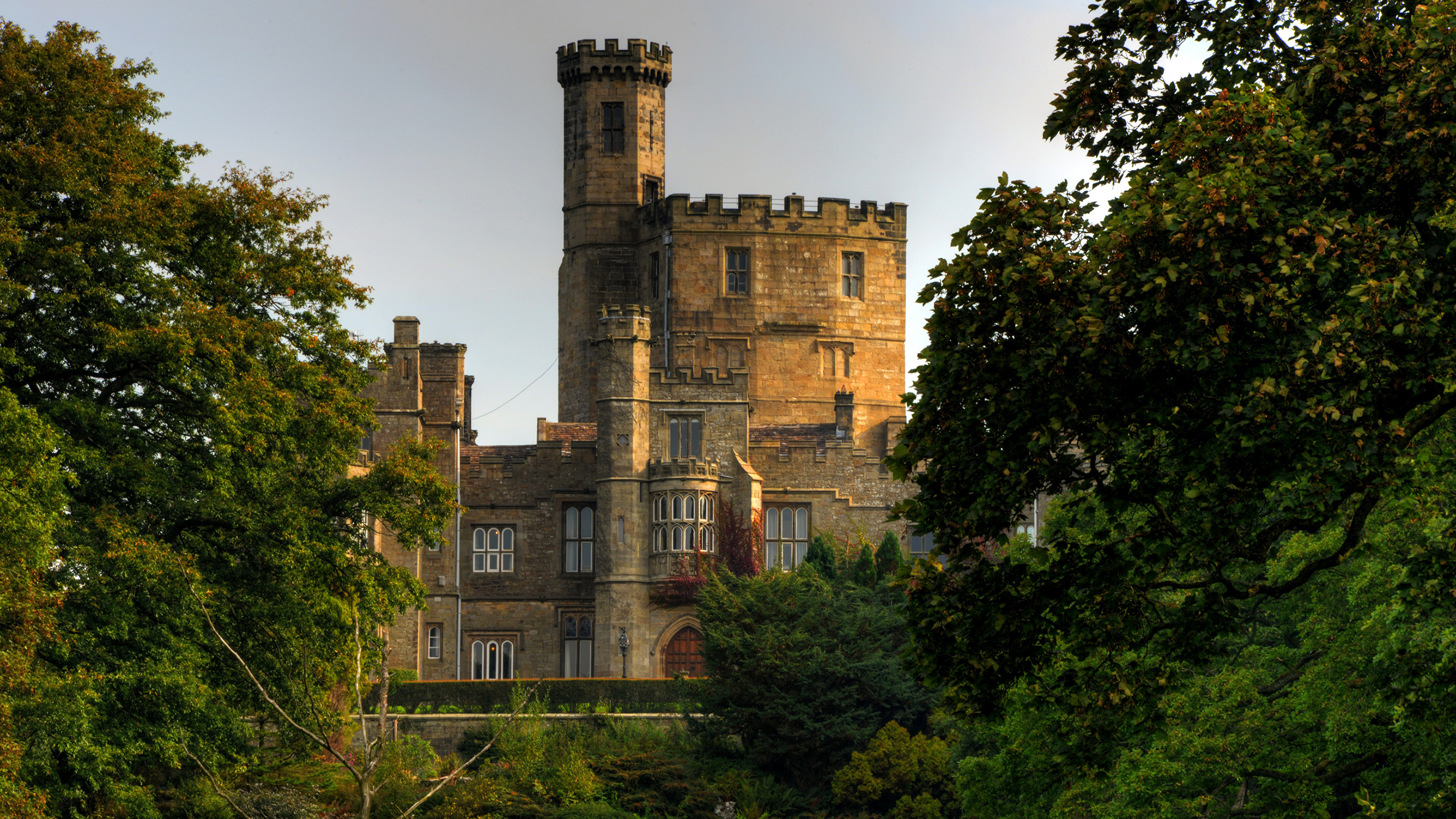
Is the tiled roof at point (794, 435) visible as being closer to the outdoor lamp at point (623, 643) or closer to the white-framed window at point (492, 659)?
the outdoor lamp at point (623, 643)

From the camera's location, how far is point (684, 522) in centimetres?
4334

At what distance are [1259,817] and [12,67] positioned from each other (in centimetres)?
1829

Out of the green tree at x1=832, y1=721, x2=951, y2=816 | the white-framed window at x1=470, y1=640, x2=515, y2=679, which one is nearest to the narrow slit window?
the white-framed window at x1=470, y1=640, x2=515, y2=679

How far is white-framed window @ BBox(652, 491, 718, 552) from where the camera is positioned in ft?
142

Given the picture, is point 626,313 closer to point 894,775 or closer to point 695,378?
point 695,378

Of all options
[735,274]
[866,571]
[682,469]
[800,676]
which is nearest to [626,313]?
[682,469]

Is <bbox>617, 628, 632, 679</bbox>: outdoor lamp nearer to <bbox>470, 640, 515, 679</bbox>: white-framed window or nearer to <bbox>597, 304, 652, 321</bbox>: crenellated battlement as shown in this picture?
<bbox>470, 640, 515, 679</bbox>: white-framed window

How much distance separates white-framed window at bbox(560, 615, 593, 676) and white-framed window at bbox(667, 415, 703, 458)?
5.36 meters

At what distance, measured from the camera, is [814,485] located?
4572cm

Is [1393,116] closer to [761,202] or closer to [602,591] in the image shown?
[602,591]

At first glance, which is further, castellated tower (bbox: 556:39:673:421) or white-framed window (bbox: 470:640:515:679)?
castellated tower (bbox: 556:39:673:421)

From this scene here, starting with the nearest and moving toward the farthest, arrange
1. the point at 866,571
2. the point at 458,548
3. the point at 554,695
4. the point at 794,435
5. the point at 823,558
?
the point at 554,695 → the point at 866,571 → the point at 823,558 → the point at 458,548 → the point at 794,435

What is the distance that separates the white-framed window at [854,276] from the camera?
53188 millimetres

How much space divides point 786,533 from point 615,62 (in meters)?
17.3
